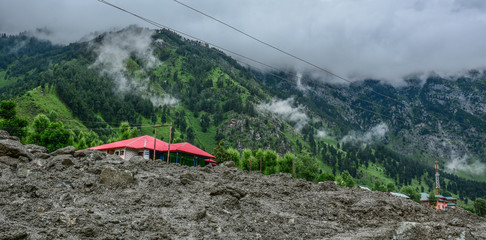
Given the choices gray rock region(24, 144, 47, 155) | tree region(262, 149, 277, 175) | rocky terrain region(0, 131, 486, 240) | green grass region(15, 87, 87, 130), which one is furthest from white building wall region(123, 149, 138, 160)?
green grass region(15, 87, 87, 130)

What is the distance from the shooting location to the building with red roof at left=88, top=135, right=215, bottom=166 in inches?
2375

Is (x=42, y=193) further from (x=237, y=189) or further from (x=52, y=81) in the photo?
(x=52, y=81)

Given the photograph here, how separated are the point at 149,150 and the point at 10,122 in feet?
114

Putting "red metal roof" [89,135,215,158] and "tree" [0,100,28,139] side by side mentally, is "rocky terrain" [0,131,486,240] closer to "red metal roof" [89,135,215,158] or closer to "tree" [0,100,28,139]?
"red metal roof" [89,135,215,158]

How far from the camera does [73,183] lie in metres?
17.7

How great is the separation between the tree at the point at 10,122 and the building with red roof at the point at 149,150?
800 inches

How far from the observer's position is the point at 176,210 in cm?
1571

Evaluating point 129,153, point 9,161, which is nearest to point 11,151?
point 9,161

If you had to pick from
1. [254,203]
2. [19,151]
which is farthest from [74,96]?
[254,203]

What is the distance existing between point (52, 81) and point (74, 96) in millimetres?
20308

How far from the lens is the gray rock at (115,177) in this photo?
723 inches

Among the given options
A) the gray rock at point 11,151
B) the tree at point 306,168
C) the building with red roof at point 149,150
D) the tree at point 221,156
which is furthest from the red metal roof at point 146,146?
the gray rock at point 11,151

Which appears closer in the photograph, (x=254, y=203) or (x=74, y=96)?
(x=254, y=203)

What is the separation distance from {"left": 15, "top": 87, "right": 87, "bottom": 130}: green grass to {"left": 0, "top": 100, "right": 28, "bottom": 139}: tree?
75.1 meters
